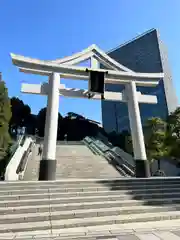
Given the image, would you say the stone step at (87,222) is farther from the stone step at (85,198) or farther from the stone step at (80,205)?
the stone step at (85,198)

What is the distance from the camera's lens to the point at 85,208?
6957 millimetres

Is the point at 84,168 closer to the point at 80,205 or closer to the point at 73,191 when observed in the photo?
the point at 73,191

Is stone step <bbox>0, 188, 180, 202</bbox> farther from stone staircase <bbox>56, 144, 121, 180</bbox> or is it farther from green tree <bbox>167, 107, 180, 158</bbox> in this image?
green tree <bbox>167, 107, 180, 158</bbox>

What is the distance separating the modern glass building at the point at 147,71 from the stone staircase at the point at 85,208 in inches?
1633

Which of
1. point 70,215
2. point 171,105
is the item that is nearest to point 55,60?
point 70,215

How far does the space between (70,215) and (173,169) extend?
23982 mm

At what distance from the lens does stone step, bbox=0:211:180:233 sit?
5488mm

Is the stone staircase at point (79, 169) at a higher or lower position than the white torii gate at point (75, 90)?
lower

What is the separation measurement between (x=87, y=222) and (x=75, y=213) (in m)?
0.63

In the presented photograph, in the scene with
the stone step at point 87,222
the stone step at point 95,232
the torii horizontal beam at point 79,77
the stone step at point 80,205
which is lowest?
the stone step at point 95,232

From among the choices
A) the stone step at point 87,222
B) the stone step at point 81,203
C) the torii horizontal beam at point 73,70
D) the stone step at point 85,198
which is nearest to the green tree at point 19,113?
the torii horizontal beam at point 73,70

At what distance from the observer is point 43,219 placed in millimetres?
6082

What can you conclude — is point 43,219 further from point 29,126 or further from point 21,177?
point 29,126

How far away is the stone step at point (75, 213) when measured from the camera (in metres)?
5.98
